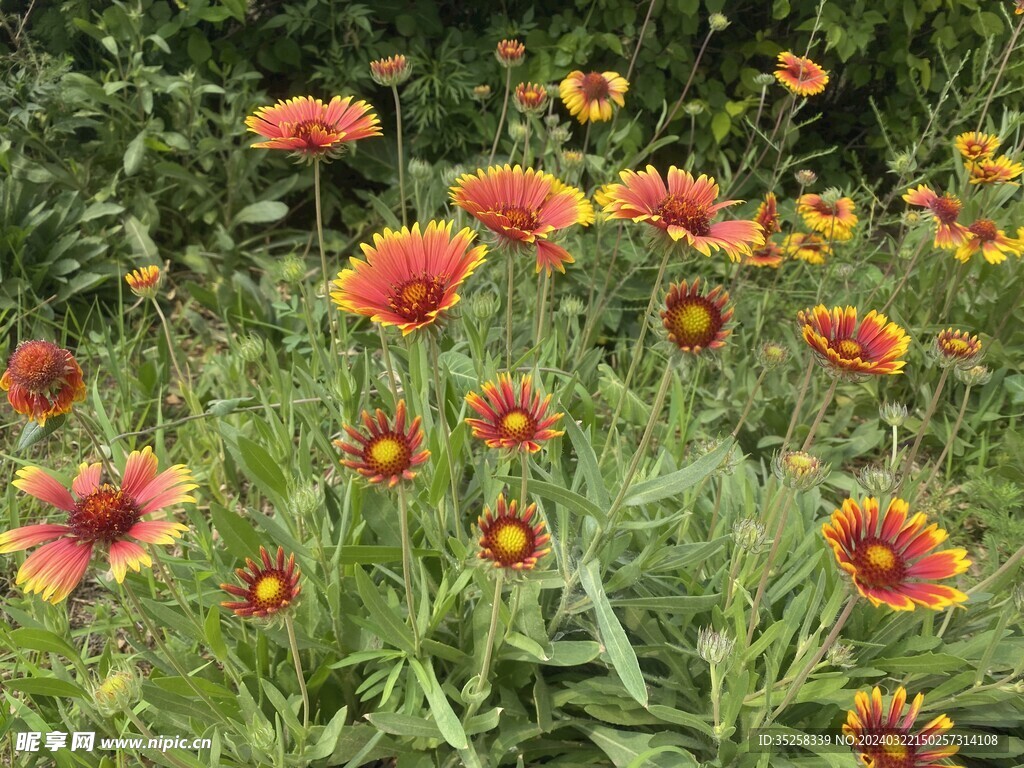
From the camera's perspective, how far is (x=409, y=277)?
3.91 ft

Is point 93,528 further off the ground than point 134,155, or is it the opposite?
point 134,155

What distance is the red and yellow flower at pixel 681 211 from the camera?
3.61ft

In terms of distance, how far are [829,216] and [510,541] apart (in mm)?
2002

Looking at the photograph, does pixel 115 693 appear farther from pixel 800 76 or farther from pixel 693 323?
pixel 800 76

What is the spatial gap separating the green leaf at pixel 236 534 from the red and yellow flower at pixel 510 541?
1.88 feet

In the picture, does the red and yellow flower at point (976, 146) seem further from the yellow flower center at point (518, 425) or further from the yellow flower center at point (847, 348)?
the yellow flower center at point (518, 425)

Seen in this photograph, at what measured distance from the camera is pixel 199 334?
2861 mm

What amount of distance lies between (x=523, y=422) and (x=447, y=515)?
58 centimetres

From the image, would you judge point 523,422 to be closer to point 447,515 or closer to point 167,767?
point 447,515

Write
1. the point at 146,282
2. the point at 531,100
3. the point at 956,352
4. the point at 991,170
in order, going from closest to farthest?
the point at 956,352, the point at 146,282, the point at 531,100, the point at 991,170

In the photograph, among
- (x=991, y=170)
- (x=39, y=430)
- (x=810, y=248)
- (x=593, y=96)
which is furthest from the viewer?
(x=810, y=248)

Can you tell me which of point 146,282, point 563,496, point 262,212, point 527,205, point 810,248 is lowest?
point 563,496

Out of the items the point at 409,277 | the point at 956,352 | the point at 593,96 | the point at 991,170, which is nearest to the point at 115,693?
the point at 409,277

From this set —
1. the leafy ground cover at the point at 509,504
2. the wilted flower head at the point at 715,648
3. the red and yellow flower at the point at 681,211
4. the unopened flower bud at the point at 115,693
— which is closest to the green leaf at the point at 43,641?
the leafy ground cover at the point at 509,504
